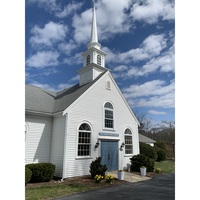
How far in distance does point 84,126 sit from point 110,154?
2.71 metres

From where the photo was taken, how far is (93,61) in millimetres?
14250

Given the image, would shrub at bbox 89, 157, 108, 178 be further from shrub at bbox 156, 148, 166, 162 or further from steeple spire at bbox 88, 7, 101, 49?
shrub at bbox 156, 148, 166, 162

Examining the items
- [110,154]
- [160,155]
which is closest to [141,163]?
[110,154]

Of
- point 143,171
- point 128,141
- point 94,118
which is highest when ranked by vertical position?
point 94,118

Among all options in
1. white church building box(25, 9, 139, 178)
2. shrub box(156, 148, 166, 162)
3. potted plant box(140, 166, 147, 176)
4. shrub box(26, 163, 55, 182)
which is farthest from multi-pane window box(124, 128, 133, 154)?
shrub box(156, 148, 166, 162)

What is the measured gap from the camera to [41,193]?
6707 mm

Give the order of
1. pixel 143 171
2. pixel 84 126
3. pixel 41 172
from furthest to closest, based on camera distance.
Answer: pixel 143 171
pixel 84 126
pixel 41 172

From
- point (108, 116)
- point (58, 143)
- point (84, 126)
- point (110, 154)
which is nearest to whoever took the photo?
point (58, 143)

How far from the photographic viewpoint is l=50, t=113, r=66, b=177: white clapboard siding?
1005 centimetres

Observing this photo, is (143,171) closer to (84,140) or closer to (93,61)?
(84,140)

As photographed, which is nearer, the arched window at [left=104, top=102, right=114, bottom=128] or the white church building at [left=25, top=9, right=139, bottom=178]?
the white church building at [left=25, top=9, right=139, bottom=178]

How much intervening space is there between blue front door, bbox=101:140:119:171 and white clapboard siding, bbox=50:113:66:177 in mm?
2774
